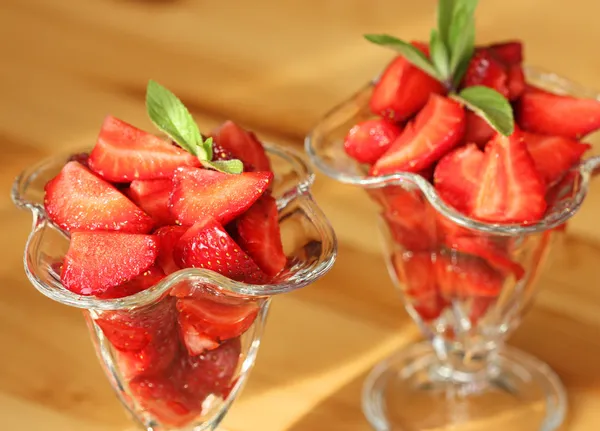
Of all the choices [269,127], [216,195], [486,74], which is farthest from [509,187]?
[269,127]

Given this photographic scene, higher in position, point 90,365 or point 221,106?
point 221,106

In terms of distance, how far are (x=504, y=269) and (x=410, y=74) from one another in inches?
7.7

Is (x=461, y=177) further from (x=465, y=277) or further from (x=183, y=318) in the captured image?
(x=183, y=318)

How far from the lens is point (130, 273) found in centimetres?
73

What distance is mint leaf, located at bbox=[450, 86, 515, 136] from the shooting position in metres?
Answer: 0.84

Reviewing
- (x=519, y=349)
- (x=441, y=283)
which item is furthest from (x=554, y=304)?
Result: (x=441, y=283)

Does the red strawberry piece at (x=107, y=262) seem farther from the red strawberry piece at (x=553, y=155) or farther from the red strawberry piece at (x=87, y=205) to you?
the red strawberry piece at (x=553, y=155)

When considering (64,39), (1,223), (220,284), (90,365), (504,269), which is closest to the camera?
(220,284)

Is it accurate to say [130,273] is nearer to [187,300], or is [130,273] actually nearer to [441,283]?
[187,300]

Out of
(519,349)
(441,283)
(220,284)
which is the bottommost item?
(519,349)

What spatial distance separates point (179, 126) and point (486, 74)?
293mm

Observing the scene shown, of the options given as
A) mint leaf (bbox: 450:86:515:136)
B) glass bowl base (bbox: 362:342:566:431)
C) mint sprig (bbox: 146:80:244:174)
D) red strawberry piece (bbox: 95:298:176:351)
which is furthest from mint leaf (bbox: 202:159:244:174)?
glass bowl base (bbox: 362:342:566:431)

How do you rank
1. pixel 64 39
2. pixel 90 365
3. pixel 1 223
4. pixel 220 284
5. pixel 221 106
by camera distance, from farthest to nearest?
pixel 64 39, pixel 221 106, pixel 1 223, pixel 90 365, pixel 220 284

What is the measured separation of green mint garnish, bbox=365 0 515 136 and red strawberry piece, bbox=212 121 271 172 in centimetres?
15
